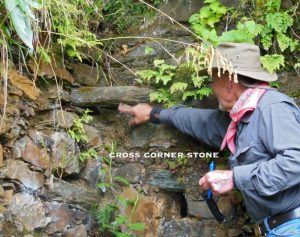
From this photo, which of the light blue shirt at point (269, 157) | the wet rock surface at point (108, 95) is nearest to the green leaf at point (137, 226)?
the light blue shirt at point (269, 157)

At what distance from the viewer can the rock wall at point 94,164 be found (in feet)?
14.0

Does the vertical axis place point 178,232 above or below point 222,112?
below

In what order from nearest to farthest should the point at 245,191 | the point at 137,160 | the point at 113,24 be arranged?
1. the point at 245,191
2. the point at 137,160
3. the point at 113,24

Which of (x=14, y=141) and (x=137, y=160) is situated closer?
(x=14, y=141)

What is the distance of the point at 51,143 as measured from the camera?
4629 millimetres

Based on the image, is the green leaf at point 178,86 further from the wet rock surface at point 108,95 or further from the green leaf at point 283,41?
the green leaf at point 283,41

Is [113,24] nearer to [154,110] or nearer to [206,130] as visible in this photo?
[154,110]

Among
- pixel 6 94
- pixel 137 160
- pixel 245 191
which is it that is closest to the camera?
pixel 245 191

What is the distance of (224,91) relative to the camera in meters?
4.01

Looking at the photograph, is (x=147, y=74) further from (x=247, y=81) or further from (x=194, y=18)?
(x=247, y=81)

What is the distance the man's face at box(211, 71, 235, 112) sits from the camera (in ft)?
13.0

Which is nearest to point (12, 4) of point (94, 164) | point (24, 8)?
point (24, 8)

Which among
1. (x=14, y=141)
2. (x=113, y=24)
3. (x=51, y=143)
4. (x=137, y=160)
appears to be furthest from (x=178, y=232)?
(x=113, y=24)

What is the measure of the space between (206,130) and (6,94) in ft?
6.09
